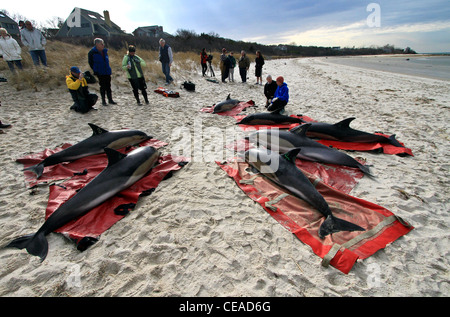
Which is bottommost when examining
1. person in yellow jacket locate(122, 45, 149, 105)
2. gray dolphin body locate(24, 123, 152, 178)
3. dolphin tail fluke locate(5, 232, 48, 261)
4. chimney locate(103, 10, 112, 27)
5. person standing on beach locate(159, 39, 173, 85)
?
dolphin tail fluke locate(5, 232, 48, 261)

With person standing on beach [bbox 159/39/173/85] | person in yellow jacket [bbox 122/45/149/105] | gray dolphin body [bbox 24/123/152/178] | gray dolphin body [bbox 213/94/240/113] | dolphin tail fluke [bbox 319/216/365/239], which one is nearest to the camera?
dolphin tail fluke [bbox 319/216/365/239]

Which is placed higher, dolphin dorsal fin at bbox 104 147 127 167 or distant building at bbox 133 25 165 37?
distant building at bbox 133 25 165 37

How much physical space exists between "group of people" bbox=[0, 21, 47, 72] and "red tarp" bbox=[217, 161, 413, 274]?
1268cm

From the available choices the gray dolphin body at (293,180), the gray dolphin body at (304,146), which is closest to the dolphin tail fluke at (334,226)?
the gray dolphin body at (293,180)

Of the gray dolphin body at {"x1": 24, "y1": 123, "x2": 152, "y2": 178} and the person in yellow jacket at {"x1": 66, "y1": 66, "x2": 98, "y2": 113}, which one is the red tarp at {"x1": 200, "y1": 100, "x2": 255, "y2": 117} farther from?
the person in yellow jacket at {"x1": 66, "y1": 66, "x2": 98, "y2": 113}

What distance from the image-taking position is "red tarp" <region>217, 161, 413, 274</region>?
9.27ft

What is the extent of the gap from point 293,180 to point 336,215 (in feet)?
3.06

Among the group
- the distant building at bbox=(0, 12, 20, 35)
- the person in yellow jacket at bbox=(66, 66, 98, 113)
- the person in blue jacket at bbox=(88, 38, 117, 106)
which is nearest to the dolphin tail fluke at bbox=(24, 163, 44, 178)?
the person in yellow jacket at bbox=(66, 66, 98, 113)

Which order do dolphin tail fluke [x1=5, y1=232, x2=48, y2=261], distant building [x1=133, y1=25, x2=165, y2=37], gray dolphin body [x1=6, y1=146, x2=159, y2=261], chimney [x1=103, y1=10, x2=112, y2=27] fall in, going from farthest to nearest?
distant building [x1=133, y1=25, x2=165, y2=37]
chimney [x1=103, y1=10, x2=112, y2=27]
gray dolphin body [x1=6, y1=146, x2=159, y2=261]
dolphin tail fluke [x1=5, y1=232, x2=48, y2=261]

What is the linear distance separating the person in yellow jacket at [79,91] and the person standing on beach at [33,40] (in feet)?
17.3

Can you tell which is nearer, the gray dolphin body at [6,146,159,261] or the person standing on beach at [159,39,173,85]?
the gray dolphin body at [6,146,159,261]

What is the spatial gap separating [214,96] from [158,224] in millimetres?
9788

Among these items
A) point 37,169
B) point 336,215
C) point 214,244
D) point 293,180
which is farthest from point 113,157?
point 336,215

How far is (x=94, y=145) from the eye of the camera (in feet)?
16.8
